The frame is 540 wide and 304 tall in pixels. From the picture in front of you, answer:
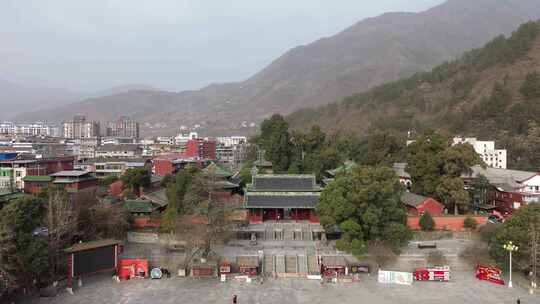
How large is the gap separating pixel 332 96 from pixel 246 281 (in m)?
168

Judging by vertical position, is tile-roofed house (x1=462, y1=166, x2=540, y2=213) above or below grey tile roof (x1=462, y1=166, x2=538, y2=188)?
below

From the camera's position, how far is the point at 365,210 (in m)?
26.8

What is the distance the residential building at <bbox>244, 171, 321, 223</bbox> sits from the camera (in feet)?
116

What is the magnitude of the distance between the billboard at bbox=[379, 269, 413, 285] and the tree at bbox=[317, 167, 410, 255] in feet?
6.74

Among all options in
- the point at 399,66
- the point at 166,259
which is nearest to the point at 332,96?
the point at 399,66

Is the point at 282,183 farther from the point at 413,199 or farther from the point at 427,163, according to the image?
the point at 427,163

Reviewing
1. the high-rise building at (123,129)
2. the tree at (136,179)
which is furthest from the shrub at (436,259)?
the high-rise building at (123,129)

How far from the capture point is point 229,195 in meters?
38.8

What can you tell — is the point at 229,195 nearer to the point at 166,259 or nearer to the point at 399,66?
the point at 166,259

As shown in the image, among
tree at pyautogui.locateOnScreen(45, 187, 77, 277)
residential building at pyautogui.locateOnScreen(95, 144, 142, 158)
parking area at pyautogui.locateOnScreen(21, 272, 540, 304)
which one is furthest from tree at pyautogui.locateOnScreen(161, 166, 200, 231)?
residential building at pyautogui.locateOnScreen(95, 144, 142, 158)

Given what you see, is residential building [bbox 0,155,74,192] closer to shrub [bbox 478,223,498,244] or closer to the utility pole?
shrub [bbox 478,223,498,244]

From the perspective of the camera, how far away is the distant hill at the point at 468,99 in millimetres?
70031

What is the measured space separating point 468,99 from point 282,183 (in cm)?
6235

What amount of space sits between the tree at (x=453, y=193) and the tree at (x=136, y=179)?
25.7 meters
